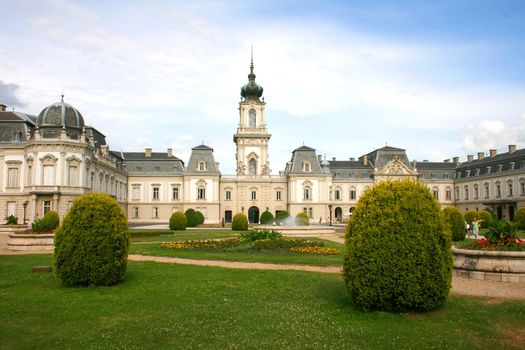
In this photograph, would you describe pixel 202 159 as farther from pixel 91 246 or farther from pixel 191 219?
pixel 91 246

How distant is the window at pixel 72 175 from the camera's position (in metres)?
41.1

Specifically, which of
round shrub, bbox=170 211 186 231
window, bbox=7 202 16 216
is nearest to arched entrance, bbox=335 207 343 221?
round shrub, bbox=170 211 186 231

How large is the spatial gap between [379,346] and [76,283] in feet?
24.2

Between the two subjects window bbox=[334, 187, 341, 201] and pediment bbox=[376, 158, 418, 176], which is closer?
pediment bbox=[376, 158, 418, 176]

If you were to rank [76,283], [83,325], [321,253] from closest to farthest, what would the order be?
[83,325] → [76,283] → [321,253]

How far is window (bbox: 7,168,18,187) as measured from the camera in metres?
43.0

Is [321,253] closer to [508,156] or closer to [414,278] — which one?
[414,278]

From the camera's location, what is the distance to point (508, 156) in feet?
196

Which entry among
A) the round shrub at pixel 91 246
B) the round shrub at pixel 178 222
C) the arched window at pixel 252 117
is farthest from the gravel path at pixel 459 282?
the arched window at pixel 252 117

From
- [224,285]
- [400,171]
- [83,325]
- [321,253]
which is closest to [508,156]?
[400,171]

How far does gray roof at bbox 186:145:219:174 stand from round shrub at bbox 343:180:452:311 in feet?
170

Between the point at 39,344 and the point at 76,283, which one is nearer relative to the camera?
the point at 39,344

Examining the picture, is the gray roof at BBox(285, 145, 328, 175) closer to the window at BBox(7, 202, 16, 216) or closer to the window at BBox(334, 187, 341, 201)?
the window at BBox(334, 187, 341, 201)

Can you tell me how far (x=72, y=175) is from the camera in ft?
136
